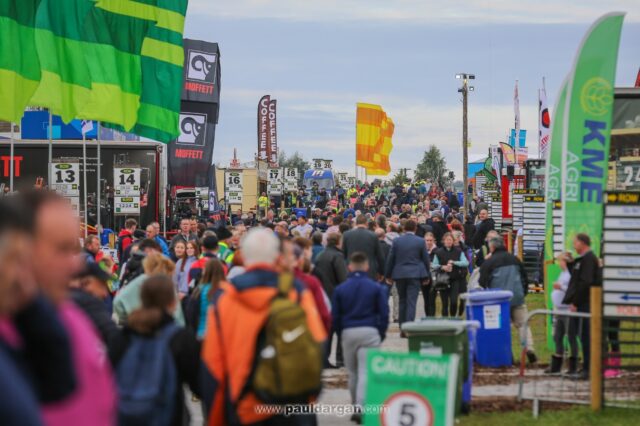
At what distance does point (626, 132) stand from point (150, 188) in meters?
16.8

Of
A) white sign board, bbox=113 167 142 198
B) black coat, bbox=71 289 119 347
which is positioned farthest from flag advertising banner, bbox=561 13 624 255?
white sign board, bbox=113 167 142 198

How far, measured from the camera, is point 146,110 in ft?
77.9

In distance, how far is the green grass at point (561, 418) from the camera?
38.2 feet

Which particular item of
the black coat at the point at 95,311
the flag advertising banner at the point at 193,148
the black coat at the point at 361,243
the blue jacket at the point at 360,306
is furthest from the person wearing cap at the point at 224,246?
the black coat at the point at 95,311

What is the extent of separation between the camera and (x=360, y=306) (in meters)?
11.5

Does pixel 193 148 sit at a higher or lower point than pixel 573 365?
higher

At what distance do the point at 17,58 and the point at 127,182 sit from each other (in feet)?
41.1

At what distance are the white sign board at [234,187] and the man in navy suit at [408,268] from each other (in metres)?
25.4

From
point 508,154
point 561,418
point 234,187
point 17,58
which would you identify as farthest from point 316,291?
point 508,154

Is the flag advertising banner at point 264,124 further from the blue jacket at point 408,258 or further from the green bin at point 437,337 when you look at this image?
the green bin at point 437,337

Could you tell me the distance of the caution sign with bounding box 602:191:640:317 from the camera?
12312mm

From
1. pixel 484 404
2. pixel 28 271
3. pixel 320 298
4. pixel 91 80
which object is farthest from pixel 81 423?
pixel 91 80

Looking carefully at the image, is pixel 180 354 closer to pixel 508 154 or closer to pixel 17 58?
pixel 17 58

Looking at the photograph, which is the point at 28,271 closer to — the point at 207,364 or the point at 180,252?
the point at 207,364
